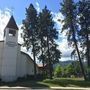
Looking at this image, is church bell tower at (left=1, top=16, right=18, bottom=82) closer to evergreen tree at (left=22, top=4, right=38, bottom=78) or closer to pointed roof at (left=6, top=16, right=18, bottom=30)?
pointed roof at (left=6, top=16, right=18, bottom=30)

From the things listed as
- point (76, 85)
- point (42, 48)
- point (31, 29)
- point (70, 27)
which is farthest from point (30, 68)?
point (76, 85)

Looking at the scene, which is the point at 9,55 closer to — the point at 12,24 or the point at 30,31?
the point at 12,24

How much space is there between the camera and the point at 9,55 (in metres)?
44.9

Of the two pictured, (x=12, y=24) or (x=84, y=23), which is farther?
(x=12, y=24)

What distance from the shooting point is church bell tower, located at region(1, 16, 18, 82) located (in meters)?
44.5

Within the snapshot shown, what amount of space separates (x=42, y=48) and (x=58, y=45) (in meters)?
3.57

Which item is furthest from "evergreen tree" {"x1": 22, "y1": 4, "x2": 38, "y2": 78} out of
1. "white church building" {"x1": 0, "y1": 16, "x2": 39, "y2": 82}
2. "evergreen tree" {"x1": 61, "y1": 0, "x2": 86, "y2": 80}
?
"evergreen tree" {"x1": 61, "y1": 0, "x2": 86, "y2": 80}

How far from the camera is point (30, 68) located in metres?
56.2

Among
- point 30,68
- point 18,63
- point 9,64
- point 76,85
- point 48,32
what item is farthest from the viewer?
point 30,68

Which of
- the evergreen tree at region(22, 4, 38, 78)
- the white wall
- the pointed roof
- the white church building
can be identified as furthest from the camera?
the evergreen tree at region(22, 4, 38, 78)

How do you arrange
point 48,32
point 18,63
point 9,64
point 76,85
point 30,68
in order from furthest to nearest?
1. point 30,68
2. point 48,32
3. point 18,63
4. point 9,64
5. point 76,85

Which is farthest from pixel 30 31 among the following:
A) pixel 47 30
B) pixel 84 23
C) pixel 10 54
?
pixel 84 23

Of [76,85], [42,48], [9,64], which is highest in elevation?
[42,48]

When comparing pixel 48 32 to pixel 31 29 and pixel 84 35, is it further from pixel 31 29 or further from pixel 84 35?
pixel 84 35
